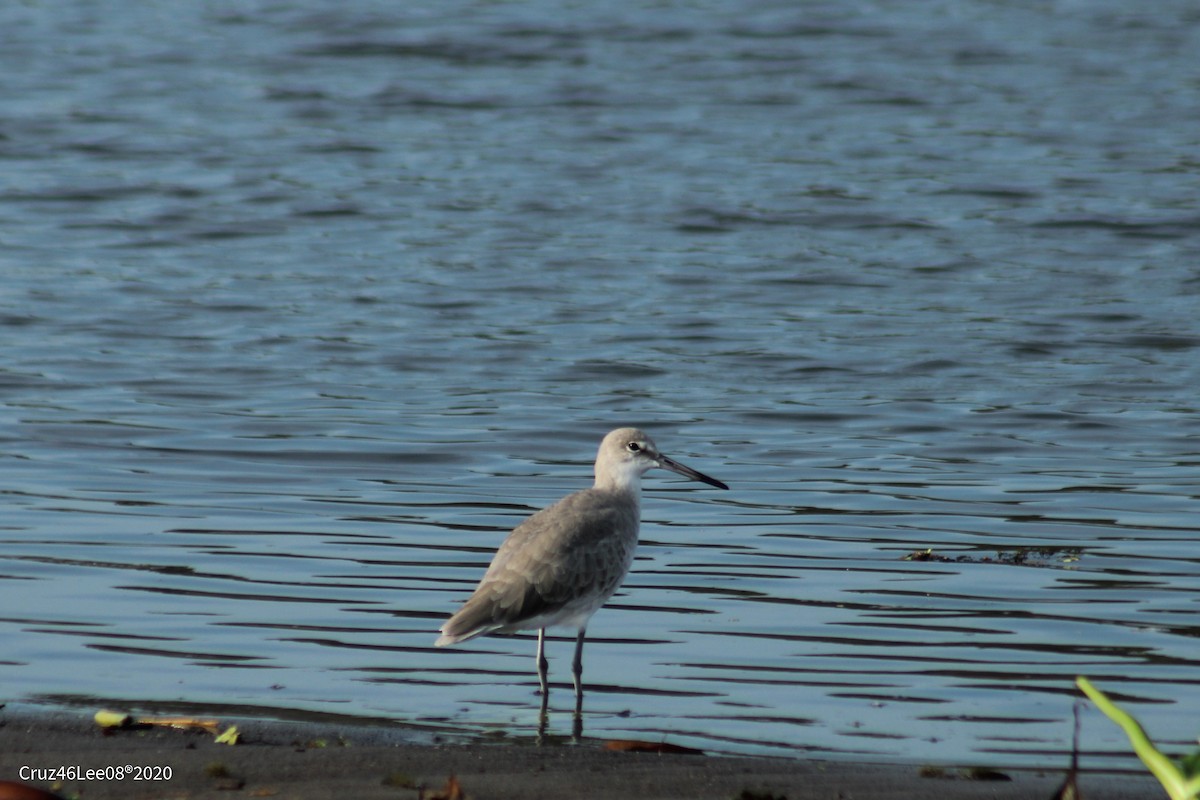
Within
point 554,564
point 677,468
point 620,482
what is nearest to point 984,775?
point 554,564

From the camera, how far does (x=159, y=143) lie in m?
23.1

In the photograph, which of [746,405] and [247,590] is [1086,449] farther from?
[247,590]

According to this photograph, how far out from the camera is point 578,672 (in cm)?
769

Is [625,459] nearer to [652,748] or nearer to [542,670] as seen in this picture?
[542,670]

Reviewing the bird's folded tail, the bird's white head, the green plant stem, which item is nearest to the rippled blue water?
the bird's folded tail

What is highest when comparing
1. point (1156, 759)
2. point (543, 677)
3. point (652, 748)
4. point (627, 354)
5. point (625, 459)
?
point (1156, 759)

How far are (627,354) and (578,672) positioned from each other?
23.8 ft

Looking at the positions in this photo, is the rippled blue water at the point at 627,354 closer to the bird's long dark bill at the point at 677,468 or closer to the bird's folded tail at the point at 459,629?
the bird's folded tail at the point at 459,629

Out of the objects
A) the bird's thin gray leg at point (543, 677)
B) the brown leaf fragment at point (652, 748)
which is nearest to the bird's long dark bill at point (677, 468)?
the bird's thin gray leg at point (543, 677)

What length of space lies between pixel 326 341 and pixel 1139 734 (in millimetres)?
11774

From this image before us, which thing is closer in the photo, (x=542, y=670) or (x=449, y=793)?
(x=449, y=793)

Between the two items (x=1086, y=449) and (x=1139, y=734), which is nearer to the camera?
(x=1139, y=734)

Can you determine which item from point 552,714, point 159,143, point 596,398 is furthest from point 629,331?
point 159,143

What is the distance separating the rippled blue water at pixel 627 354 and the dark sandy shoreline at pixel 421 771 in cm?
49
